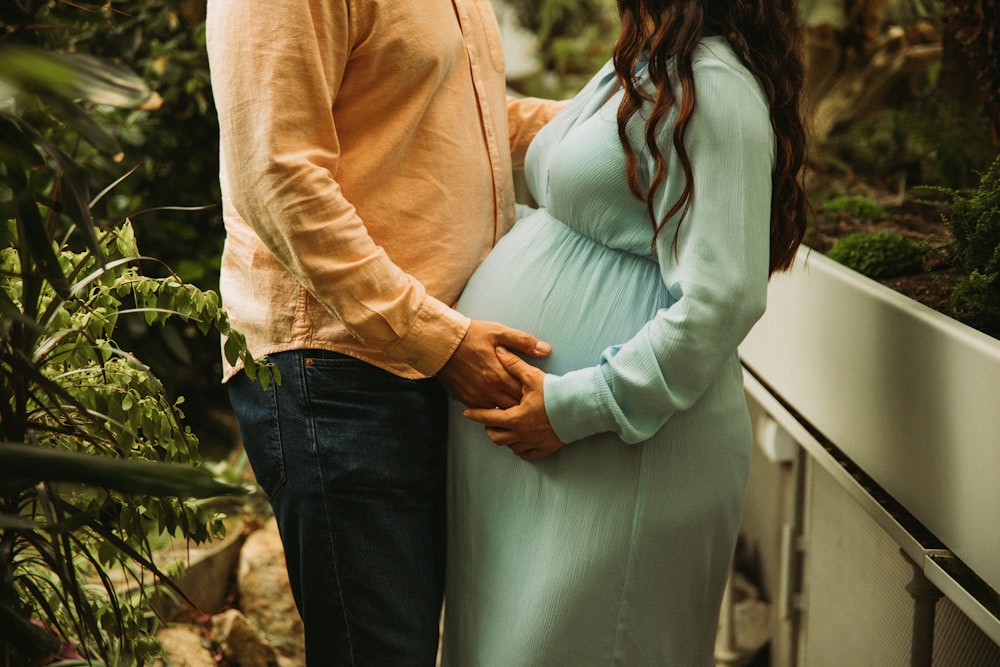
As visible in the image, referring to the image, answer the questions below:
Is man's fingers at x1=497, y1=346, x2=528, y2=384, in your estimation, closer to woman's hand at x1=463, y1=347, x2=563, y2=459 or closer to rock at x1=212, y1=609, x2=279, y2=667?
woman's hand at x1=463, y1=347, x2=563, y2=459

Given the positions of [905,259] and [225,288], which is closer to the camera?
[225,288]

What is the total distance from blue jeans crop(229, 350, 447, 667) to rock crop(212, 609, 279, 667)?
0.96m

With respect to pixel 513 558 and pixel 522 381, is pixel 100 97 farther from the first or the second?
pixel 513 558

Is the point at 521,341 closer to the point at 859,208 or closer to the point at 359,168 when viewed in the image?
the point at 359,168

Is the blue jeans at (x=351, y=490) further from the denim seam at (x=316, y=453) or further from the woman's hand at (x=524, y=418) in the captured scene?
the woman's hand at (x=524, y=418)

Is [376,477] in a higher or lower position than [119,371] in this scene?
lower

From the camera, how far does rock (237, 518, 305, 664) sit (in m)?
2.33

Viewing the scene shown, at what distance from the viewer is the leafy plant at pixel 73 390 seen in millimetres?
724

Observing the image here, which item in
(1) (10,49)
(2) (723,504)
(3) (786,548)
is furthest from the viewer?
(3) (786,548)

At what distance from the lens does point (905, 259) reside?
178 cm

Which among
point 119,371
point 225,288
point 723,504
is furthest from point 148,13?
point 723,504

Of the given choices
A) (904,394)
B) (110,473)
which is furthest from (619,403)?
(110,473)

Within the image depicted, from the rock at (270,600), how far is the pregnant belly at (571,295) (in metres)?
1.37

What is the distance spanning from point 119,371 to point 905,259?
1431mm
